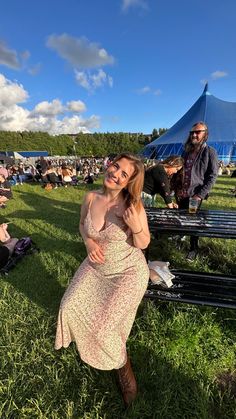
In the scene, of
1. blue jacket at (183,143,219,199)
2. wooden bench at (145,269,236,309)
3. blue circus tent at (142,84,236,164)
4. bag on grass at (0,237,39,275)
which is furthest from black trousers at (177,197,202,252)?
blue circus tent at (142,84,236,164)

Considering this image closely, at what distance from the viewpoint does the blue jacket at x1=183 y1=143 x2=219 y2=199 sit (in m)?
4.16

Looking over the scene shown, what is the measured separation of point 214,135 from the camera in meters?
17.5

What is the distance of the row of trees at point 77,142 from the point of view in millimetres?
102938

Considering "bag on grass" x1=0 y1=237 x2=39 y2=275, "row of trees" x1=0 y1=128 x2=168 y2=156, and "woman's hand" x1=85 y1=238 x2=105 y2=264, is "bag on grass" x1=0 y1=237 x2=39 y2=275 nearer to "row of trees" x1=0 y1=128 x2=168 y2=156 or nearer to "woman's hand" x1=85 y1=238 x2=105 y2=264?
"woman's hand" x1=85 y1=238 x2=105 y2=264

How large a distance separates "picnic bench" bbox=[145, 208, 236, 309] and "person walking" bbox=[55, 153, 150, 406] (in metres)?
0.59

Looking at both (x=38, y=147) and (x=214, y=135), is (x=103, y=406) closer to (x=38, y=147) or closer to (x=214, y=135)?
(x=214, y=135)

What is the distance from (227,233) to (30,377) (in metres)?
2.11

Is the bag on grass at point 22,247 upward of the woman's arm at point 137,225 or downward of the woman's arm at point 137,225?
downward

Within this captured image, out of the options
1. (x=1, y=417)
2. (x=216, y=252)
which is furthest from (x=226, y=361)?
(x=216, y=252)

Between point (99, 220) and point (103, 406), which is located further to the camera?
point (99, 220)

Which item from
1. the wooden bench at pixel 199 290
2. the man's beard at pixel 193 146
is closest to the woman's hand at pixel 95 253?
the wooden bench at pixel 199 290

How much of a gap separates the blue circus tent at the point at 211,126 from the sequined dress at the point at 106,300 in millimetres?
15616

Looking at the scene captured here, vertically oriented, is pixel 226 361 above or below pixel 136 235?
below

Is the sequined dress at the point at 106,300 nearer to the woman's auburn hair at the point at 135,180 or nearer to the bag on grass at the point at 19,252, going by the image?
the woman's auburn hair at the point at 135,180
